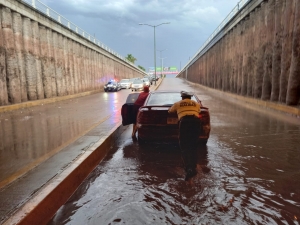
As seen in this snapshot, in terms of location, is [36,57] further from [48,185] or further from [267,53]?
[48,185]

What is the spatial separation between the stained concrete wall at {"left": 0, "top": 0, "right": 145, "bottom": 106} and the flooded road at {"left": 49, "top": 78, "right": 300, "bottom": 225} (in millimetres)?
13480

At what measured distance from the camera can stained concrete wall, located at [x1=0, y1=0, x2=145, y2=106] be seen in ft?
56.0

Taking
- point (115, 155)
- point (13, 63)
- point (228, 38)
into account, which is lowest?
point (115, 155)

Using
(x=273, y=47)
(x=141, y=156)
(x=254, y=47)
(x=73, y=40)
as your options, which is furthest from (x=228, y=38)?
(x=141, y=156)

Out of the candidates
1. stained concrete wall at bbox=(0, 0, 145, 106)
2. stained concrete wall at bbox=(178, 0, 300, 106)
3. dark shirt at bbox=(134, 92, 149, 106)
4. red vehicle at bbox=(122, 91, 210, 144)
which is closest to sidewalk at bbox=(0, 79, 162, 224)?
red vehicle at bbox=(122, 91, 210, 144)

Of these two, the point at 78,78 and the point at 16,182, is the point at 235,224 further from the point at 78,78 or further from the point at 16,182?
the point at 78,78

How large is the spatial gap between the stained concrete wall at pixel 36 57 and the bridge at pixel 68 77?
0.06 m

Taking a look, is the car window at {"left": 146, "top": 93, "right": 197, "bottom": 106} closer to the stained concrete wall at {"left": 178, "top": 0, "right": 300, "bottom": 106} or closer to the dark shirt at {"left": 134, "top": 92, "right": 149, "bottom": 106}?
the dark shirt at {"left": 134, "top": 92, "right": 149, "bottom": 106}

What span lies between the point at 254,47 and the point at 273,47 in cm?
400

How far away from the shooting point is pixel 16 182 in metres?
4.20

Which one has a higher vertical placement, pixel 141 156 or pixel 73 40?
pixel 73 40

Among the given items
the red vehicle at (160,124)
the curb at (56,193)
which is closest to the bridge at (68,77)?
the curb at (56,193)

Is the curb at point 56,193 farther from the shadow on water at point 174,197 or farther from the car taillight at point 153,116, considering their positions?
the car taillight at point 153,116

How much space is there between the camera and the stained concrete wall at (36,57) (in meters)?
17.1
